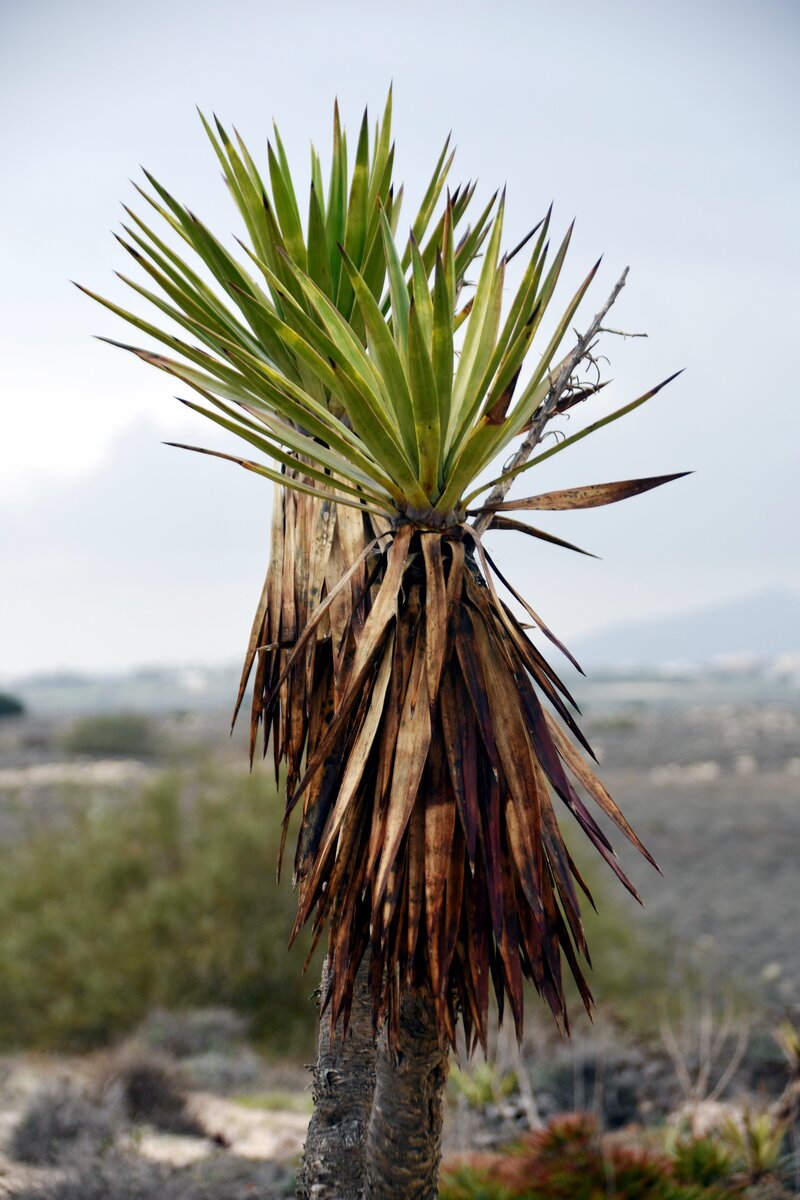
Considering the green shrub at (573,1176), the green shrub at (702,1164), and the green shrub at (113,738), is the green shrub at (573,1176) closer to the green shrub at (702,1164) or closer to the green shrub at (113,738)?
the green shrub at (702,1164)

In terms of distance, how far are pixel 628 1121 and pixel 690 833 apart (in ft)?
60.6

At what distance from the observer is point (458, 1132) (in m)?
6.35

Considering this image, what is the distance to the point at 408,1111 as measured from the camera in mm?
2971

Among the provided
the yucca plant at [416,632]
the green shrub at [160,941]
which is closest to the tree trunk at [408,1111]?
the yucca plant at [416,632]

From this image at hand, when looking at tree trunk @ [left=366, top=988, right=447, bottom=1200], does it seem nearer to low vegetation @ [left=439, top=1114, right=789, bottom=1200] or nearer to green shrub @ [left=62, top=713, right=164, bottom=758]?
low vegetation @ [left=439, top=1114, right=789, bottom=1200]

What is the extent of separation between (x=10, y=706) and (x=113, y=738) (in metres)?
21.2

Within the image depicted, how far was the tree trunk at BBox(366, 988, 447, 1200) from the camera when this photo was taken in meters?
2.95

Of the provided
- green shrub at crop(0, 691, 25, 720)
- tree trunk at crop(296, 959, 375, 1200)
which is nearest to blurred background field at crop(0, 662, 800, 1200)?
tree trunk at crop(296, 959, 375, 1200)

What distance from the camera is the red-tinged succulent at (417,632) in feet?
8.76

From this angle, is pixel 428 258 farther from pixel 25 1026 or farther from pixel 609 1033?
pixel 25 1026

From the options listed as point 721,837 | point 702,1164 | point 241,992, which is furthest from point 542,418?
point 721,837

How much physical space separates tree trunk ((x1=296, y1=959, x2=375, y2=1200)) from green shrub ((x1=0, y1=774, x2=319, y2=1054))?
7509mm

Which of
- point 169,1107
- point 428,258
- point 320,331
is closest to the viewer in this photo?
point 320,331

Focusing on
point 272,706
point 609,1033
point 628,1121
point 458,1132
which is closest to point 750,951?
point 609,1033
